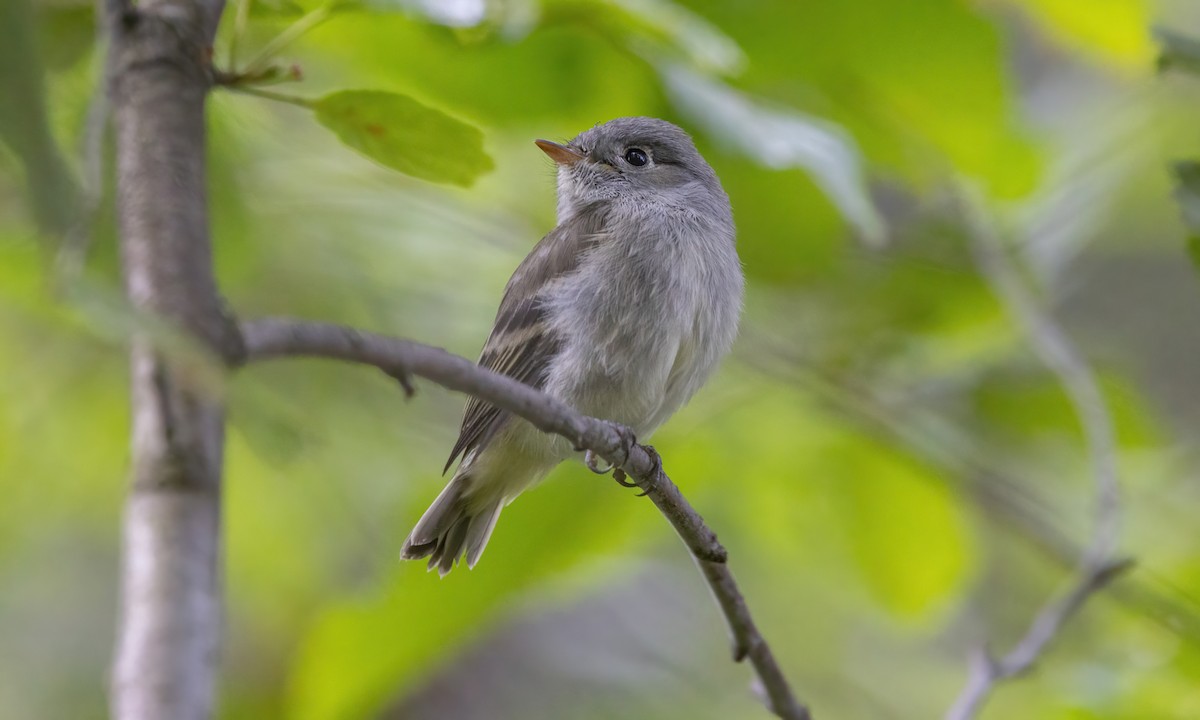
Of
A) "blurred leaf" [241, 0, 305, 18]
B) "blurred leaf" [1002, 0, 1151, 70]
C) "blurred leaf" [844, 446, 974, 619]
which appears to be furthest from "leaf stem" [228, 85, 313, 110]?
"blurred leaf" [844, 446, 974, 619]

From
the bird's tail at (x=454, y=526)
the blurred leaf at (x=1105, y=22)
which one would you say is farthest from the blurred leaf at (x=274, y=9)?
the blurred leaf at (x=1105, y=22)

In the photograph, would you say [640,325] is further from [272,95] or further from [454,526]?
[272,95]

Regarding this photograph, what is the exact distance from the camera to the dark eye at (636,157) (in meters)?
4.20

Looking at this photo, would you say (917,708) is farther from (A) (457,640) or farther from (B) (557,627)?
(A) (457,640)

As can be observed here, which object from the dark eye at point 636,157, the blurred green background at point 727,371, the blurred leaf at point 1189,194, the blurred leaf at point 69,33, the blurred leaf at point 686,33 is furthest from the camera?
the dark eye at point 636,157

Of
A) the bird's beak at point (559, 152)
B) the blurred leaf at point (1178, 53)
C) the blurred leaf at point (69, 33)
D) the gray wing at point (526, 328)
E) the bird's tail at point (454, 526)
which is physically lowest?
the bird's tail at point (454, 526)

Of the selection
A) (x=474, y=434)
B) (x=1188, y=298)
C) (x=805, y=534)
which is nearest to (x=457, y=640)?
(x=474, y=434)

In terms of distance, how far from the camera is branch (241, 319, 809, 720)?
3.51 ft

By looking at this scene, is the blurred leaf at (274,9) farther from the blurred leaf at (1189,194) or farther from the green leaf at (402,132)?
the blurred leaf at (1189,194)

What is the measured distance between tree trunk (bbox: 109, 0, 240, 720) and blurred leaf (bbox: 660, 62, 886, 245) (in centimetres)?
148

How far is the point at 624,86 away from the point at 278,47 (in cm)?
131

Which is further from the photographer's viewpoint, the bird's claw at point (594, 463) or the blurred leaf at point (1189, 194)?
the bird's claw at point (594, 463)

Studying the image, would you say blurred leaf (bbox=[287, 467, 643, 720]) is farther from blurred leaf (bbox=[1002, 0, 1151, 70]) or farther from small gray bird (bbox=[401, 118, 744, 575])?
blurred leaf (bbox=[1002, 0, 1151, 70])

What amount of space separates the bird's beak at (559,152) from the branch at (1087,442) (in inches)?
47.9
